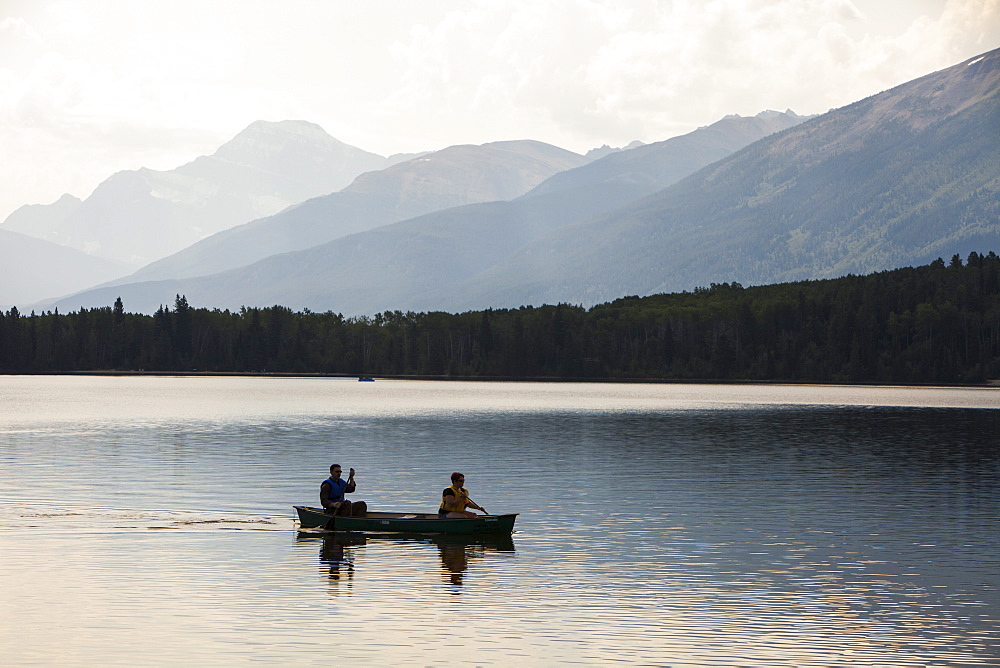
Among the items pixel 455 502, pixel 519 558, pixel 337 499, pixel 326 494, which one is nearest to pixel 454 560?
pixel 519 558

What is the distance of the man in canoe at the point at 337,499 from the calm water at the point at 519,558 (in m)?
1.14

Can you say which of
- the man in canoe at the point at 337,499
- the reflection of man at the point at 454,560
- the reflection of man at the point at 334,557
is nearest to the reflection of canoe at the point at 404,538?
the reflection of man at the point at 334,557

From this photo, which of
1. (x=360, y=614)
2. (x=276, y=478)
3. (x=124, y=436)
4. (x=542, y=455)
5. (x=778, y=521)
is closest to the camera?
(x=360, y=614)

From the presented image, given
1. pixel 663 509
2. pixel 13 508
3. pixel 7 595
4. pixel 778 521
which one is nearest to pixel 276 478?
pixel 13 508

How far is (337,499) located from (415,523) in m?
3.55

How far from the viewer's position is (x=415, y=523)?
49.0 metres

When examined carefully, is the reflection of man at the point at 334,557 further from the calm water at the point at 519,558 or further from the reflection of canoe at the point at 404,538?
the calm water at the point at 519,558

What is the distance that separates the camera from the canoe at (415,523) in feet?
159

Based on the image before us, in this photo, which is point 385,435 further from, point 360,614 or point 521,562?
point 360,614

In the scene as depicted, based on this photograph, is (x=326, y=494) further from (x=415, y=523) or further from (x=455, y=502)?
(x=455, y=502)

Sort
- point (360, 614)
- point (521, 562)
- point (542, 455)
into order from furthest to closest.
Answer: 1. point (542, 455)
2. point (521, 562)
3. point (360, 614)

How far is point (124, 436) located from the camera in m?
106

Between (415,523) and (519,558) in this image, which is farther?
(415,523)

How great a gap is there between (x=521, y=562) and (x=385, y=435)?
6731cm
